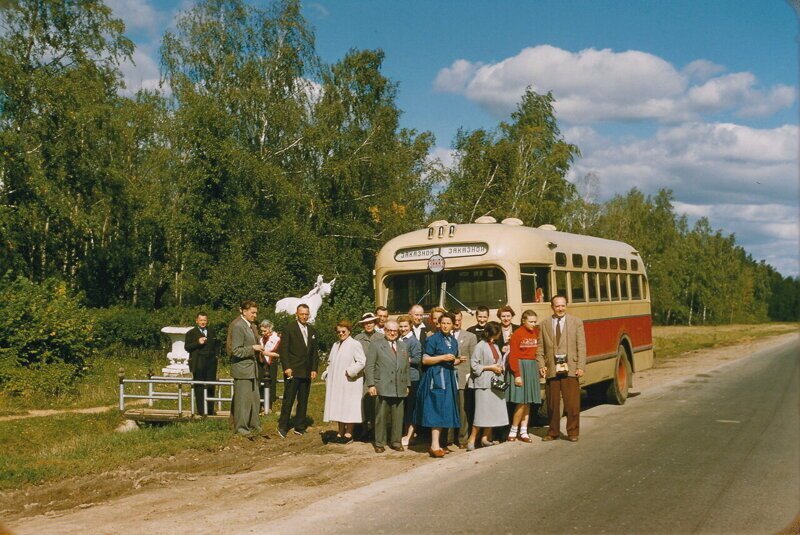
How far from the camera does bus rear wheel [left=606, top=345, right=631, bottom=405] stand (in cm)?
1648

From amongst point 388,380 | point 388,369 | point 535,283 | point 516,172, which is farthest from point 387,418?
point 516,172

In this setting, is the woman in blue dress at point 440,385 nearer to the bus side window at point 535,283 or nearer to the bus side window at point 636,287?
the bus side window at point 535,283

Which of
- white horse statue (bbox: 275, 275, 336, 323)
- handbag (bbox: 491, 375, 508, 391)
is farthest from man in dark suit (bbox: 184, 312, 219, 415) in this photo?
white horse statue (bbox: 275, 275, 336, 323)

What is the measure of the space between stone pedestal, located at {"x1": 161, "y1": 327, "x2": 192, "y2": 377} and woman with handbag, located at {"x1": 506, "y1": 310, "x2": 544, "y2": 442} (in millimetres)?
7939

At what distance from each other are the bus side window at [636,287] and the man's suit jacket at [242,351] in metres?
9.71

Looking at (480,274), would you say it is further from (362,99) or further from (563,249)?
(362,99)

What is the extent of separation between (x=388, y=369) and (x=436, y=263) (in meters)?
2.73

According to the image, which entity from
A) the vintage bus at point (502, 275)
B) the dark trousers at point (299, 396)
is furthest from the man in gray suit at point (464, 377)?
the dark trousers at point (299, 396)

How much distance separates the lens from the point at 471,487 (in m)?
8.62

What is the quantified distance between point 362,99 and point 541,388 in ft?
106

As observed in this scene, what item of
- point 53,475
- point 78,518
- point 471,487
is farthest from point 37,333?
point 471,487

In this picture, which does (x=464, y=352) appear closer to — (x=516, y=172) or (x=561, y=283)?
(x=561, y=283)

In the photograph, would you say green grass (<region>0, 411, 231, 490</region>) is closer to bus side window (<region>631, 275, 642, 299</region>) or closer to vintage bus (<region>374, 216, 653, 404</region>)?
vintage bus (<region>374, 216, 653, 404</region>)

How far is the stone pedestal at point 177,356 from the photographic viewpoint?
17.3 m
